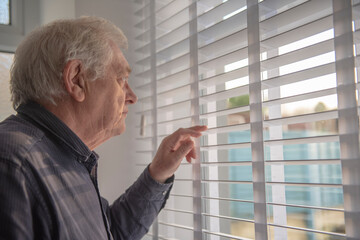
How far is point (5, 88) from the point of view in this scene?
5.98ft

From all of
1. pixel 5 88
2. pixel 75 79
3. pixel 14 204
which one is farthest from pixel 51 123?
pixel 5 88

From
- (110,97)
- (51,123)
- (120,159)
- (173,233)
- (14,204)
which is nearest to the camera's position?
(14,204)

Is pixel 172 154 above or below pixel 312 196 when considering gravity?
above

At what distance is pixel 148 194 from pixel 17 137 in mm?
609

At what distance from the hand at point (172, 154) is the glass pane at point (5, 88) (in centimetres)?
100

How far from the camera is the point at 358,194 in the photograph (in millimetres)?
773

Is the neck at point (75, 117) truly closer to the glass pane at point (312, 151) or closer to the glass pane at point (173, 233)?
the glass pane at point (312, 151)

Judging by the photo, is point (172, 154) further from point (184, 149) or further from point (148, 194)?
point (148, 194)

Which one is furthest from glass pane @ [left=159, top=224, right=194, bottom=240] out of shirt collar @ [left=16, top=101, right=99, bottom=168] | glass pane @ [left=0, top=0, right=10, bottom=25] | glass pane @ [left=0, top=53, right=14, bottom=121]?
glass pane @ [left=0, top=0, right=10, bottom=25]

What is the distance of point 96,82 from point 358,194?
82 cm

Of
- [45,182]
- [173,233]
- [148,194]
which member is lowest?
[173,233]

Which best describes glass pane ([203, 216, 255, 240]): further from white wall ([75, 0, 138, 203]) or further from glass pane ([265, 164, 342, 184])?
white wall ([75, 0, 138, 203])

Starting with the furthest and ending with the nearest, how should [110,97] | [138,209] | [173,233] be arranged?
1. [173,233]
2. [138,209]
3. [110,97]

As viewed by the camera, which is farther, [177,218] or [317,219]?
[177,218]
